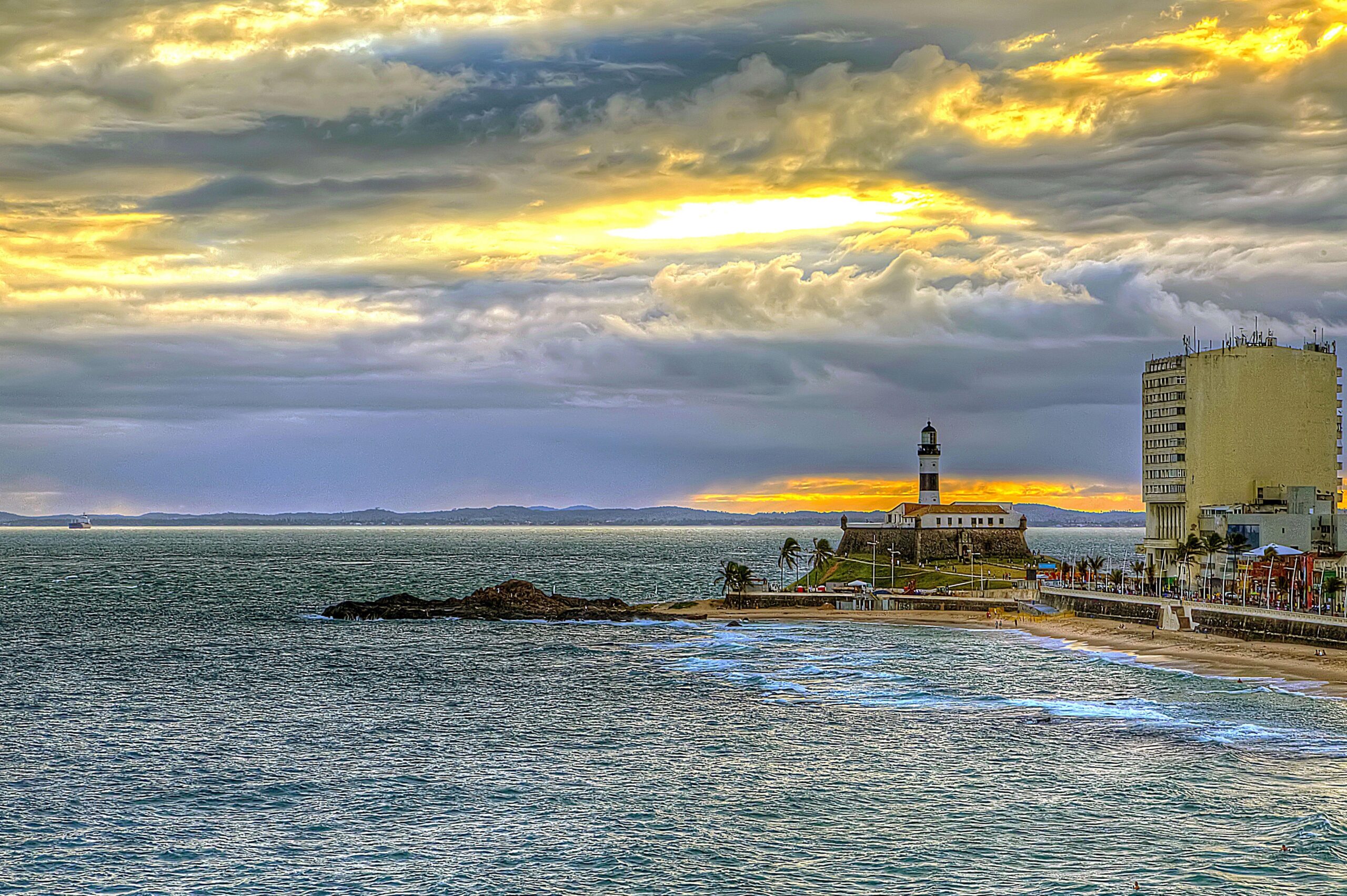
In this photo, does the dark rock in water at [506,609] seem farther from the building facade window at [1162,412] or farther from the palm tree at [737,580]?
the building facade window at [1162,412]

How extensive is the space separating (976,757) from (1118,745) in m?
6.64

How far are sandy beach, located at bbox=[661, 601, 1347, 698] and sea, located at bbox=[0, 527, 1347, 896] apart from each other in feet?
8.73

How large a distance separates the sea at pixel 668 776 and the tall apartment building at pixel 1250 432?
47921 millimetres

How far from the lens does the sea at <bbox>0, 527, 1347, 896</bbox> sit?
122 feet

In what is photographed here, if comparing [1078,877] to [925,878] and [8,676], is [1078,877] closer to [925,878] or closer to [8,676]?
[925,878]

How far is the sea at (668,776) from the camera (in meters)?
37.2

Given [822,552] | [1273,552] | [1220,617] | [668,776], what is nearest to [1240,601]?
[1220,617]

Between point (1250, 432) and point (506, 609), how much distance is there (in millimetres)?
75591

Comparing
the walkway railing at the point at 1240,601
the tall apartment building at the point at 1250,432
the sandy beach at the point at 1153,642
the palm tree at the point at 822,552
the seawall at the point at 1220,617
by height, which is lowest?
the sandy beach at the point at 1153,642

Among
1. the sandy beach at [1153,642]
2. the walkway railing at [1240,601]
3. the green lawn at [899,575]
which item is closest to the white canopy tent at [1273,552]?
the walkway railing at [1240,601]

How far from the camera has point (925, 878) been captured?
119 feet

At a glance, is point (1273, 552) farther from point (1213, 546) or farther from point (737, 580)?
point (737, 580)

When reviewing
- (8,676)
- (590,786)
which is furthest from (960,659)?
(8,676)

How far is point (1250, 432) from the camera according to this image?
128500mm
